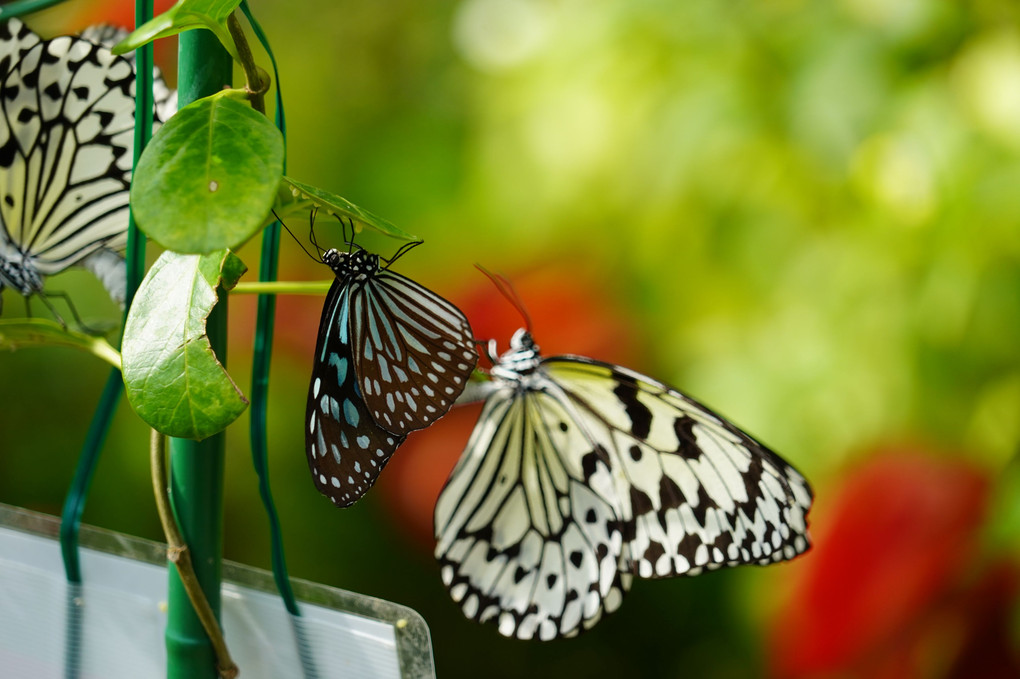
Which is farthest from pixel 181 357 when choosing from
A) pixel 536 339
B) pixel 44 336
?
pixel 536 339

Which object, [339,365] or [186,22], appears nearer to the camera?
[186,22]

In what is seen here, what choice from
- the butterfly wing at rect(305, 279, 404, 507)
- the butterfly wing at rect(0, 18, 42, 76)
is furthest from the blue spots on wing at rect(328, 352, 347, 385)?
the butterfly wing at rect(0, 18, 42, 76)

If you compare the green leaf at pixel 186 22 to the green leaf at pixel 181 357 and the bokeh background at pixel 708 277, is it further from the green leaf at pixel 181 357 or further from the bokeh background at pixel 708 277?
the bokeh background at pixel 708 277

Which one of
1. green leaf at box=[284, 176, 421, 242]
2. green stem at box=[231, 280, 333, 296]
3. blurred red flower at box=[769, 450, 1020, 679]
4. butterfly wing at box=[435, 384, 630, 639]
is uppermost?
green leaf at box=[284, 176, 421, 242]

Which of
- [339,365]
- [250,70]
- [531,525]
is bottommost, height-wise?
[531,525]

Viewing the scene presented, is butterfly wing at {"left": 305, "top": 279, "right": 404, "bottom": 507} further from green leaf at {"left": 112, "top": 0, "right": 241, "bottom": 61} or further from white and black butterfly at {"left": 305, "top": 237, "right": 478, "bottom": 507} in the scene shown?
green leaf at {"left": 112, "top": 0, "right": 241, "bottom": 61}

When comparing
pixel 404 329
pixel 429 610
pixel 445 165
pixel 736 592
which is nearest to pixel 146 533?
pixel 429 610

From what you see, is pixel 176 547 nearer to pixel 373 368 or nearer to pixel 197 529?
pixel 197 529
